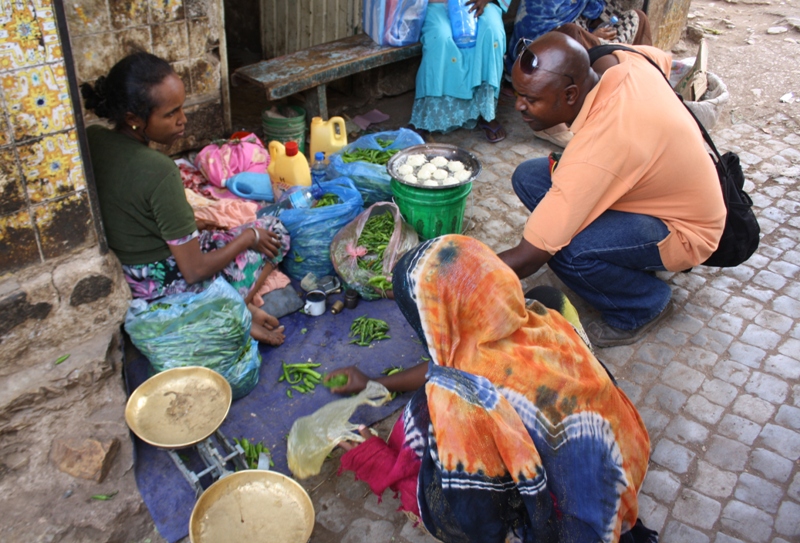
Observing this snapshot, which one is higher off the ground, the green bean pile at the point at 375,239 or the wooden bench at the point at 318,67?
the wooden bench at the point at 318,67

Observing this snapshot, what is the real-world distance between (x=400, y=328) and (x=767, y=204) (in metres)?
3.13

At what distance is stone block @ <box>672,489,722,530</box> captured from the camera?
2.64 m

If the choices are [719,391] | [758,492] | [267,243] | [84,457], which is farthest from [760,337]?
[84,457]

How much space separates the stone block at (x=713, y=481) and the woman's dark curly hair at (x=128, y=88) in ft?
9.31

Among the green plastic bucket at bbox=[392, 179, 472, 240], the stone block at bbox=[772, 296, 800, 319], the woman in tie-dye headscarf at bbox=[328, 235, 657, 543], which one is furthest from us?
the green plastic bucket at bbox=[392, 179, 472, 240]

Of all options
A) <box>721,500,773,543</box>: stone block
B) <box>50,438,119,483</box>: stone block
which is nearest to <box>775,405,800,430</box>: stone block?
<box>721,500,773,543</box>: stone block

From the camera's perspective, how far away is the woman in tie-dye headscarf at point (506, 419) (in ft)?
6.61

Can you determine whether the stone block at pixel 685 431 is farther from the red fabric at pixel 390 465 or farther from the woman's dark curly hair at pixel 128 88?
the woman's dark curly hair at pixel 128 88

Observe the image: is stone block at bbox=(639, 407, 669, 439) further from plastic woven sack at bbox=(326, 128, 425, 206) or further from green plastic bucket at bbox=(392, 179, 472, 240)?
plastic woven sack at bbox=(326, 128, 425, 206)

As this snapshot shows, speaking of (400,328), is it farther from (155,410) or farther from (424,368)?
(155,410)

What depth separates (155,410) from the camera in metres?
2.79

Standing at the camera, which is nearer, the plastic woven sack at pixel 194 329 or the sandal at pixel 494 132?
the plastic woven sack at pixel 194 329

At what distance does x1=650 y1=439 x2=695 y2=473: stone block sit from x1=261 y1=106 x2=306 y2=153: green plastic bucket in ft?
11.1

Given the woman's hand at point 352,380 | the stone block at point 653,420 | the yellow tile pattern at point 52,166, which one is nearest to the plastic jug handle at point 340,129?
the yellow tile pattern at point 52,166
